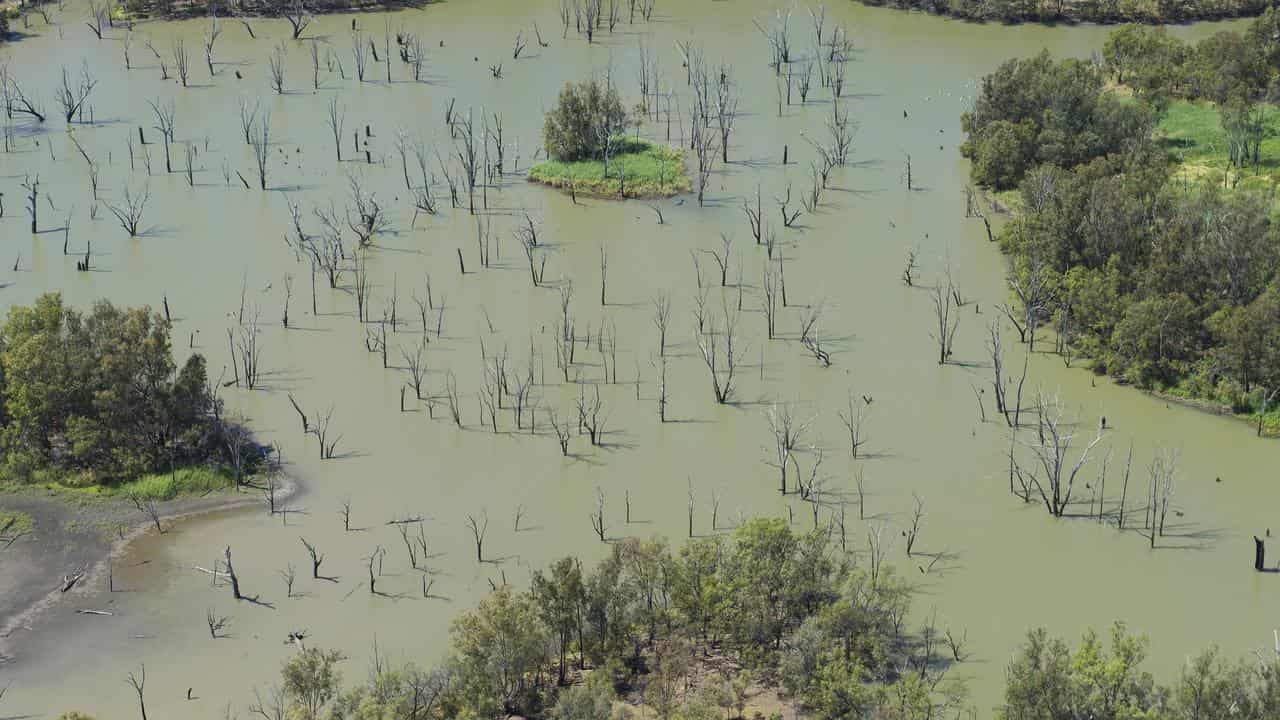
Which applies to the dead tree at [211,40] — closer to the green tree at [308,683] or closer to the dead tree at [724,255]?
the dead tree at [724,255]

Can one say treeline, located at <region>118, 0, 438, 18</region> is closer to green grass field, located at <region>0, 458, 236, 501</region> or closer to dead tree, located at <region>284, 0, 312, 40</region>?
dead tree, located at <region>284, 0, 312, 40</region>

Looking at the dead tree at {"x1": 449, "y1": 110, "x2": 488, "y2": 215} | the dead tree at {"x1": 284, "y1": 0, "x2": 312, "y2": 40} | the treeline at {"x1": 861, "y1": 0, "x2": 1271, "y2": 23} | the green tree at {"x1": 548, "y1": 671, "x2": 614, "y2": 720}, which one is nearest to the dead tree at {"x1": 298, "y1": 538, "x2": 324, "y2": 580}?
the green tree at {"x1": 548, "y1": 671, "x2": 614, "y2": 720}

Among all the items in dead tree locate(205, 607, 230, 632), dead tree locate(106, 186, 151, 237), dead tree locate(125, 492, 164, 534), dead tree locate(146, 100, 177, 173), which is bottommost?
dead tree locate(205, 607, 230, 632)

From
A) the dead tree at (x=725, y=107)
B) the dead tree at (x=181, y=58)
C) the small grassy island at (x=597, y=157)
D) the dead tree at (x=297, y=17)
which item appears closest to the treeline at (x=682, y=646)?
the small grassy island at (x=597, y=157)

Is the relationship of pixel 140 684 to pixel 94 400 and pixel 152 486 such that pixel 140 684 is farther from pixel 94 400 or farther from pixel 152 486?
pixel 94 400

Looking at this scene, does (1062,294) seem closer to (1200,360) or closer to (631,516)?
(1200,360)
